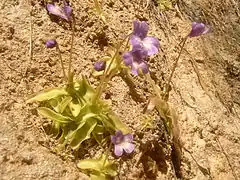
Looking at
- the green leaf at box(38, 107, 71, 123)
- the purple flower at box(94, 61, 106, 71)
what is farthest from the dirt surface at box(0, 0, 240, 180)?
the purple flower at box(94, 61, 106, 71)

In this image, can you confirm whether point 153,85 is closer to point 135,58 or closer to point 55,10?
point 135,58

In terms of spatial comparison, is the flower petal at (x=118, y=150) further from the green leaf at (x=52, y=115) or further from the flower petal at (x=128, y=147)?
the green leaf at (x=52, y=115)

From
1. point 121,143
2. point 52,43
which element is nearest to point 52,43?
point 52,43

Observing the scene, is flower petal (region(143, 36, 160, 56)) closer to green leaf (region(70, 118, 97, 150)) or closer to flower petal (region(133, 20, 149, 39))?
flower petal (region(133, 20, 149, 39))

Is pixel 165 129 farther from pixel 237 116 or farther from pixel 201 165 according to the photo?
pixel 237 116

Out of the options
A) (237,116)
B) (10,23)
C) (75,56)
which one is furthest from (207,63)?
(10,23)
